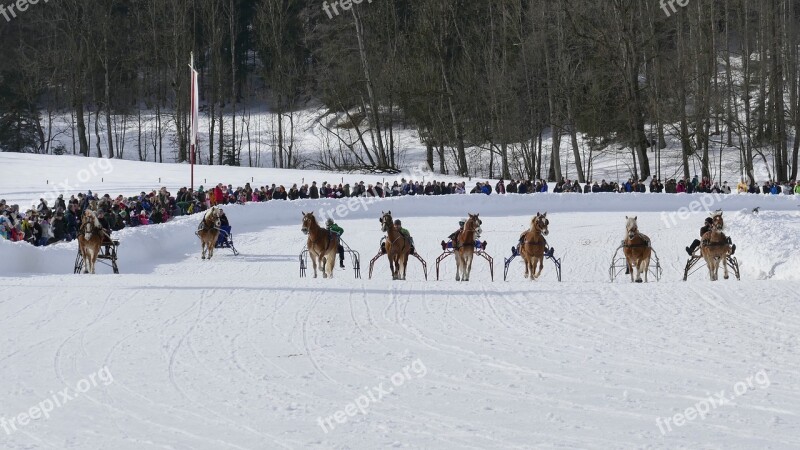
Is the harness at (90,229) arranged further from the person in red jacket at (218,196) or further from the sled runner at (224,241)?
the person in red jacket at (218,196)

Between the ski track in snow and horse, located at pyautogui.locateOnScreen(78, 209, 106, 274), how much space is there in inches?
87.5

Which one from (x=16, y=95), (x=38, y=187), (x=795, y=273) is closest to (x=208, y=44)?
(x=16, y=95)

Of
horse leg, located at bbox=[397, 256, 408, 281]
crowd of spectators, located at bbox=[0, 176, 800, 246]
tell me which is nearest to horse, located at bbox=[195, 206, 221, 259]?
crowd of spectators, located at bbox=[0, 176, 800, 246]

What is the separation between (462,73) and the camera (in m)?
54.6

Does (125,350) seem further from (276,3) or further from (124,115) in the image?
(124,115)

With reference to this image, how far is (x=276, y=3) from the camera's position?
59188 millimetres

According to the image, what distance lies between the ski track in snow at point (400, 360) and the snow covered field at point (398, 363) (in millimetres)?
34

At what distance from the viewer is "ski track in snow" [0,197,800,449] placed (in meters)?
7.80

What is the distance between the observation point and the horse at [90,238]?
68.3 ft

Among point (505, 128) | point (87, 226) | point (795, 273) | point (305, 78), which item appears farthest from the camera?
point (305, 78)

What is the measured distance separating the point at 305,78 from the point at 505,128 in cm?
1900

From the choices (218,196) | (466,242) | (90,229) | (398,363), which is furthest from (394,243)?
(218,196)

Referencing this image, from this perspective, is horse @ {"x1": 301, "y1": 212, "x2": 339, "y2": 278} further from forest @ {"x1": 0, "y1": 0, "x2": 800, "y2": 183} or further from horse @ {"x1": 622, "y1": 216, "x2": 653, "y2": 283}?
forest @ {"x1": 0, "y1": 0, "x2": 800, "y2": 183}

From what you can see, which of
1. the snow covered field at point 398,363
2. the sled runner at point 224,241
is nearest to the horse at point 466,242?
the snow covered field at point 398,363
